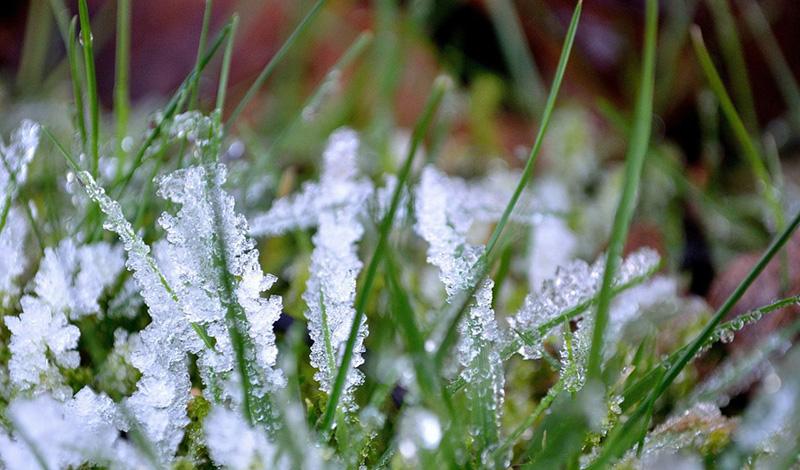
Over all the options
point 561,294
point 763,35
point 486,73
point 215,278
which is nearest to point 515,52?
point 486,73

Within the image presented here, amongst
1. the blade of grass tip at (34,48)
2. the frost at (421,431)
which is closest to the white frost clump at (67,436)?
the frost at (421,431)

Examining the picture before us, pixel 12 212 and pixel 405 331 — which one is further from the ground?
pixel 12 212

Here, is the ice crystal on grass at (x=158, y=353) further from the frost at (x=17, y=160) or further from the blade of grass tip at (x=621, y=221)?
the blade of grass tip at (x=621, y=221)

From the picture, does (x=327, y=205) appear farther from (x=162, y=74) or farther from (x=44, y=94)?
(x=162, y=74)

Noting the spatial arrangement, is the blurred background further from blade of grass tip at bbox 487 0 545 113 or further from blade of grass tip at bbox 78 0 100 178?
blade of grass tip at bbox 78 0 100 178

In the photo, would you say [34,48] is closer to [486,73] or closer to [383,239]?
[486,73]

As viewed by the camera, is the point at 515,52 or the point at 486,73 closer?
the point at 515,52

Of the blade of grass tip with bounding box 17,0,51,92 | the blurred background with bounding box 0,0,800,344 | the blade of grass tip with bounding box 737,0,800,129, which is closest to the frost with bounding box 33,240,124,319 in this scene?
the blurred background with bounding box 0,0,800,344
